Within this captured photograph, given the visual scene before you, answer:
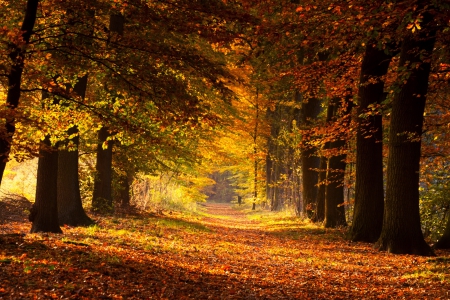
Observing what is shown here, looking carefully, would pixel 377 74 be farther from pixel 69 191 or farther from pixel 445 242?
pixel 69 191

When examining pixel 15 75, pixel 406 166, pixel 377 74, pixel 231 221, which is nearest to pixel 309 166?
pixel 231 221

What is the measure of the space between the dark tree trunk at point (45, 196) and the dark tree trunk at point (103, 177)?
5341 millimetres

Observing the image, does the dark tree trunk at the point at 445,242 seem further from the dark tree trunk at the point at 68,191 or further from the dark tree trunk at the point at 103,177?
the dark tree trunk at the point at 103,177

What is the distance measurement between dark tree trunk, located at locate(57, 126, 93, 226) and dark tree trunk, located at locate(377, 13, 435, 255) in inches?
335

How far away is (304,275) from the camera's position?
8391 millimetres

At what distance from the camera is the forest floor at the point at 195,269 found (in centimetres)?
559

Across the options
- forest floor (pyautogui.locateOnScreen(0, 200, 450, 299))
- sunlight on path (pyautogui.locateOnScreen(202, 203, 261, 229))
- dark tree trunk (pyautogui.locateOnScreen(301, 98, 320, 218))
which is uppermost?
dark tree trunk (pyautogui.locateOnScreen(301, 98, 320, 218))

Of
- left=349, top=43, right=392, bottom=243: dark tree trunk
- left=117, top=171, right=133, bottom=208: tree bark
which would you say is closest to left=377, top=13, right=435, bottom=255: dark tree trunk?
left=349, top=43, right=392, bottom=243: dark tree trunk

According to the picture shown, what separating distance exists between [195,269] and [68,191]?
6581 millimetres

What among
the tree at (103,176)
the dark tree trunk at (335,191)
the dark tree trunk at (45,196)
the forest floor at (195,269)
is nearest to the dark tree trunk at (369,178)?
the forest floor at (195,269)

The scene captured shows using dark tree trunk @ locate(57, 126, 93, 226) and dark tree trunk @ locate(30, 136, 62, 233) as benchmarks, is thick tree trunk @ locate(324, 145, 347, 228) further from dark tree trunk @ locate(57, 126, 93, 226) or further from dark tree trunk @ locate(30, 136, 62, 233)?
dark tree trunk @ locate(30, 136, 62, 233)

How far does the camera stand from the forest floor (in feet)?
18.4

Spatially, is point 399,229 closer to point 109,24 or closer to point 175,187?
point 109,24

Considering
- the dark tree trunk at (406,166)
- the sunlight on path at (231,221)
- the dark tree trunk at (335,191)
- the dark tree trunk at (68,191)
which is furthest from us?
the sunlight on path at (231,221)
